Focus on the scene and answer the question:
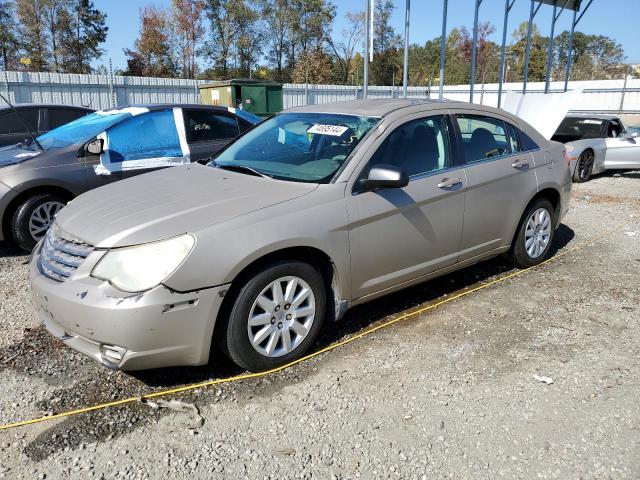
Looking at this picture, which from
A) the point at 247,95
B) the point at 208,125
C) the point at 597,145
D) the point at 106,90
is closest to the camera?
the point at 208,125

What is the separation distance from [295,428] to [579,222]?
5968mm

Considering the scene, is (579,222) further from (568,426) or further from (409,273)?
(568,426)

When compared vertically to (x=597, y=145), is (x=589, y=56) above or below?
above

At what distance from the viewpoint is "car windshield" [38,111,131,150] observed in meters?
5.98

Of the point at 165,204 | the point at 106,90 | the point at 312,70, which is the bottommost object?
the point at 165,204

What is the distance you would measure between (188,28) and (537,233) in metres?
42.4

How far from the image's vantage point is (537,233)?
206 inches

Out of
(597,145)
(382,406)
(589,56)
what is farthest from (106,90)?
(589,56)

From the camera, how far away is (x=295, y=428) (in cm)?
282

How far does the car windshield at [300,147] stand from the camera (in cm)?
373

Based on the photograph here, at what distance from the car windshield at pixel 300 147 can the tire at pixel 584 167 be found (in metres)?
8.07

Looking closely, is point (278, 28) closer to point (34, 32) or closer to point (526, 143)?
point (34, 32)

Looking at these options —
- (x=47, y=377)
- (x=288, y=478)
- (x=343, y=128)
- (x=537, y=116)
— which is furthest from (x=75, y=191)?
(x=537, y=116)

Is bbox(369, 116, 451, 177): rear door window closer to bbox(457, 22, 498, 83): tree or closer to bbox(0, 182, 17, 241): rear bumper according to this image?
bbox(0, 182, 17, 241): rear bumper
